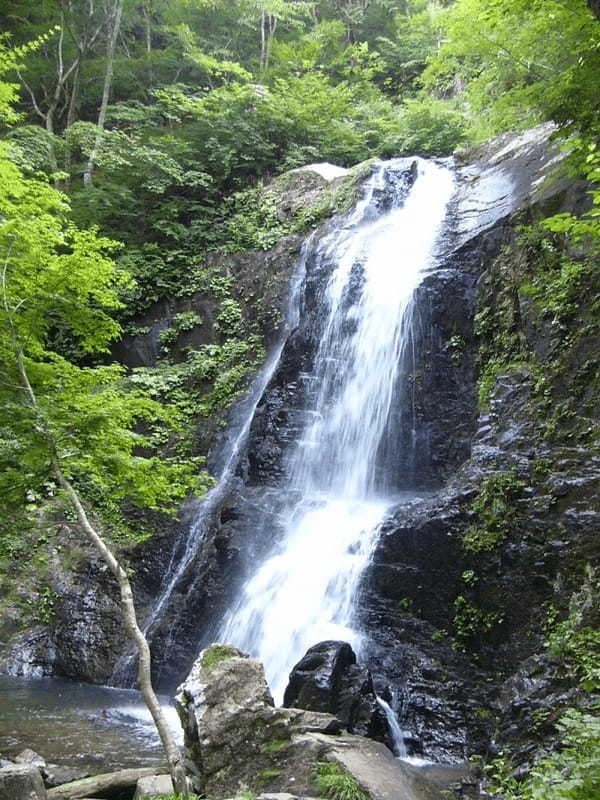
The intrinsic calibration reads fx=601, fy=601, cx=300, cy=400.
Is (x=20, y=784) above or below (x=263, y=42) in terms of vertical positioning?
below

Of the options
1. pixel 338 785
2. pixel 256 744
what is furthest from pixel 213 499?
pixel 338 785

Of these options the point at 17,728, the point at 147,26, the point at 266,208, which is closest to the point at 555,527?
the point at 17,728

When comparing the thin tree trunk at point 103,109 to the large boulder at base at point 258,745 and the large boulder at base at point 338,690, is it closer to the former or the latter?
the large boulder at base at point 338,690

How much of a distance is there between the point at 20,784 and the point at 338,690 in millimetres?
3204

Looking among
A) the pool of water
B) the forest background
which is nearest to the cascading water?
the pool of water

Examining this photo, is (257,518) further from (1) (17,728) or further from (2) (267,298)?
(2) (267,298)

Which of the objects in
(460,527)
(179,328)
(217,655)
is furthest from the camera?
(179,328)

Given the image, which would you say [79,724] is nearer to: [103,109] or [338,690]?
[338,690]

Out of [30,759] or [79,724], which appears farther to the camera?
[79,724]

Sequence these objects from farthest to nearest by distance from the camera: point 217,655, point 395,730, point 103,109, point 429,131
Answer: point 429,131, point 103,109, point 395,730, point 217,655

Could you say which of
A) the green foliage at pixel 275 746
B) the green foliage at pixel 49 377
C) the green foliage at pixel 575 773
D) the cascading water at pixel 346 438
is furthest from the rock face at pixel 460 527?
the green foliage at pixel 49 377

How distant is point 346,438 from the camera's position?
11.3 m

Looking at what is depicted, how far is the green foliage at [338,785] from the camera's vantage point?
14.6ft

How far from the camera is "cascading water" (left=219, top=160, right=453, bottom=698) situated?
27.9 ft
